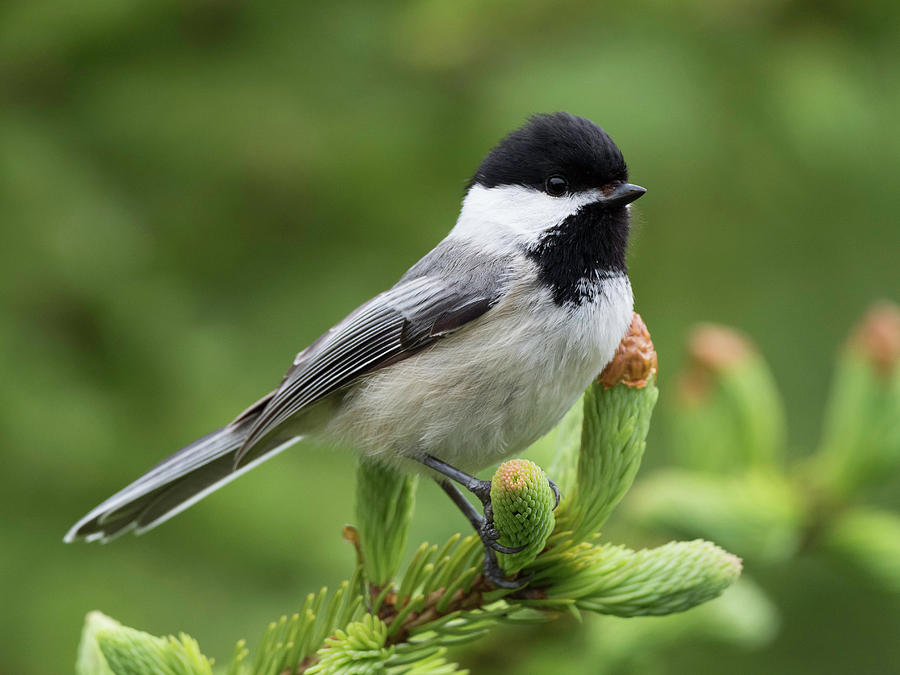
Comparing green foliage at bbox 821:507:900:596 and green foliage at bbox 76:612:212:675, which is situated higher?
green foliage at bbox 76:612:212:675

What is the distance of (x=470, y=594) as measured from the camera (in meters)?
1.31

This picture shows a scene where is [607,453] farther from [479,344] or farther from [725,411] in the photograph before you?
[725,411]

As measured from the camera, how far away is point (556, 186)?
5.72 ft

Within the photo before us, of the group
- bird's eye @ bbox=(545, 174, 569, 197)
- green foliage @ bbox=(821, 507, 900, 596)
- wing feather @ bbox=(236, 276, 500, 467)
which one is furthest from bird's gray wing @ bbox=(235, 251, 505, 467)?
green foliage @ bbox=(821, 507, 900, 596)

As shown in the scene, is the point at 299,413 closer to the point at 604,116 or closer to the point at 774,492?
the point at 774,492

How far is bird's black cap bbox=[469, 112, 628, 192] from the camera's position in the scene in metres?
1.68

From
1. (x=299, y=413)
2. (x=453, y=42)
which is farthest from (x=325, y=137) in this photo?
(x=299, y=413)

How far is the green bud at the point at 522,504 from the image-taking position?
3.69ft

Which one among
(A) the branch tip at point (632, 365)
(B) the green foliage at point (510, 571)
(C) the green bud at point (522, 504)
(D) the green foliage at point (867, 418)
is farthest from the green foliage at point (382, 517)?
(D) the green foliage at point (867, 418)

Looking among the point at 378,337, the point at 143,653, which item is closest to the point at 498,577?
the point at 143,653

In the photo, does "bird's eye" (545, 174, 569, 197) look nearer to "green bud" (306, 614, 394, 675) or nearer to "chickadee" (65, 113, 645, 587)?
"chickadee" (65, 113, 645, 587)

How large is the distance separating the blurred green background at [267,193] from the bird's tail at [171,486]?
440 mm

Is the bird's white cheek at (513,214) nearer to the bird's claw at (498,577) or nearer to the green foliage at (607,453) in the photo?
the green foliage at (607,453)

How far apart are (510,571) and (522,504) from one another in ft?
0.55
